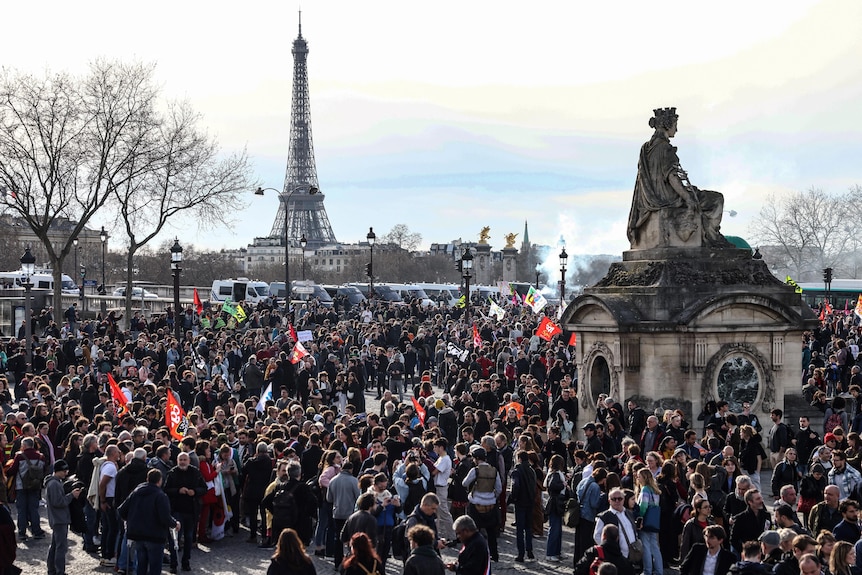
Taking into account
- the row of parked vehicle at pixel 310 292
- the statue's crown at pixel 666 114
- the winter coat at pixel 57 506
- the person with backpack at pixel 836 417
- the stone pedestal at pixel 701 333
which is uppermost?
the statue's crown at pixel 666 114

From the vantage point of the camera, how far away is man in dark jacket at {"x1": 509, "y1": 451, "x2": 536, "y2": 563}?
47.2 ft

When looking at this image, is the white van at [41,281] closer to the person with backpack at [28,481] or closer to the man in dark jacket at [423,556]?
the person with backpack at [28,481]

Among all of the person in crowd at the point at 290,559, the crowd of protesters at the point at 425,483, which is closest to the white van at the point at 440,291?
the crowd of protesters at the point at 425,483

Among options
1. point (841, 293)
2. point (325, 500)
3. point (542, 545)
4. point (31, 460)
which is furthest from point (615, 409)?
point (841, 293)

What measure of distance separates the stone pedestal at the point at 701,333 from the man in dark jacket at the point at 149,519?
1065cm

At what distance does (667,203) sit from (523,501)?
9.28 metres

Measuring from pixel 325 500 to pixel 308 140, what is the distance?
149 metres

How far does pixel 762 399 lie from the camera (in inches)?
849

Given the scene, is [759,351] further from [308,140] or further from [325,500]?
[308,140]

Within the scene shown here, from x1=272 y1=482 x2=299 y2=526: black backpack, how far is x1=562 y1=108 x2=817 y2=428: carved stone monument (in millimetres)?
9157

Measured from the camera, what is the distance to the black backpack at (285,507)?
13.5 meters

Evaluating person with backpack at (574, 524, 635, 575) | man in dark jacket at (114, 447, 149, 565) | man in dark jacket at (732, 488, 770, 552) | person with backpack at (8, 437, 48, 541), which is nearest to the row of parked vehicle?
person with backpack at (8, 437, 48, 541)

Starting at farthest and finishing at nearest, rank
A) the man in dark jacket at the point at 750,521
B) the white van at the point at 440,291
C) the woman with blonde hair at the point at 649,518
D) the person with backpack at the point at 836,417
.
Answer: the white van at the point at 440,291 → the person with backpack at the point at 836,417 → the woman with blonde hair at the point at 649,518 → the man in dark jacket at the point at 750,521

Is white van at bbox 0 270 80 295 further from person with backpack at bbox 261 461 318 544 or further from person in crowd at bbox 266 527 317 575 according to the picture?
person in crowd at bbox 266 527 317 575
